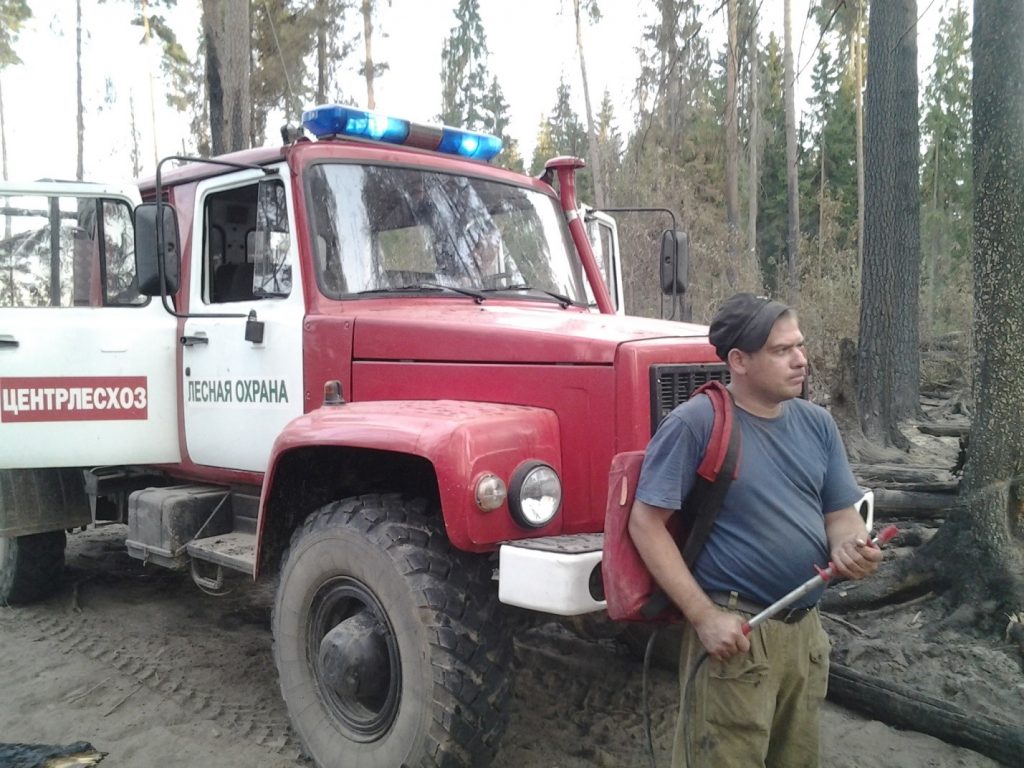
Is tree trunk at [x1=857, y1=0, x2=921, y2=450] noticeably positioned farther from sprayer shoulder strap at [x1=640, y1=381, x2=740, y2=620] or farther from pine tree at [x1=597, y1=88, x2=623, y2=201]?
pine tree at [x1=597, y1=88, x2=623, y2=201]

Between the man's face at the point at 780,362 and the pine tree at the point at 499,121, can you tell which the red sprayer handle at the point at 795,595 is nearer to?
the man's face at the point at 780,362

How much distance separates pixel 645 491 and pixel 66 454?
3.45 m

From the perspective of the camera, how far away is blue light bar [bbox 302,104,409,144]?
158 inches

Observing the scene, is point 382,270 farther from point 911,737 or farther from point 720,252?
point 720,252

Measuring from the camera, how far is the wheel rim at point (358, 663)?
3.06 meters

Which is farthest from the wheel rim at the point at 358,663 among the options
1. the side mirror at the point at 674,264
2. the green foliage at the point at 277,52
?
the green foliage at the point at 277,52

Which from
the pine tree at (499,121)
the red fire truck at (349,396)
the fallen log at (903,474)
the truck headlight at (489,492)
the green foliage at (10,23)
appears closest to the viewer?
the truck headlight at (489,492)

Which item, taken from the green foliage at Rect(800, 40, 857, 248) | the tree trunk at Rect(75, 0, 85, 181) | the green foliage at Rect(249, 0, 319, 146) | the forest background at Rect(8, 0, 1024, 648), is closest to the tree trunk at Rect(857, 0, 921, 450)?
the forest background at Rect(8, 0, 1024, 648)

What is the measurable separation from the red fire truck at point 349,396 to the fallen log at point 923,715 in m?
1.64

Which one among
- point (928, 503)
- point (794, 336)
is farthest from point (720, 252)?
point (794, 336)

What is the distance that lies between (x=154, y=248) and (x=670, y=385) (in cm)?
230

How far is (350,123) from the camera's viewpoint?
4062mm

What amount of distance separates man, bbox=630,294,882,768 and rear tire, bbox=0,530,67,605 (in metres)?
4.37

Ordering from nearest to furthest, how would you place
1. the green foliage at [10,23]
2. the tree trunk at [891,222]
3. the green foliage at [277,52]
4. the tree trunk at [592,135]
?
the tree trunk at [891,222] → the green foliage at [277,52] → the tree trunk at [592,135] → the green foliage at [10,23]
